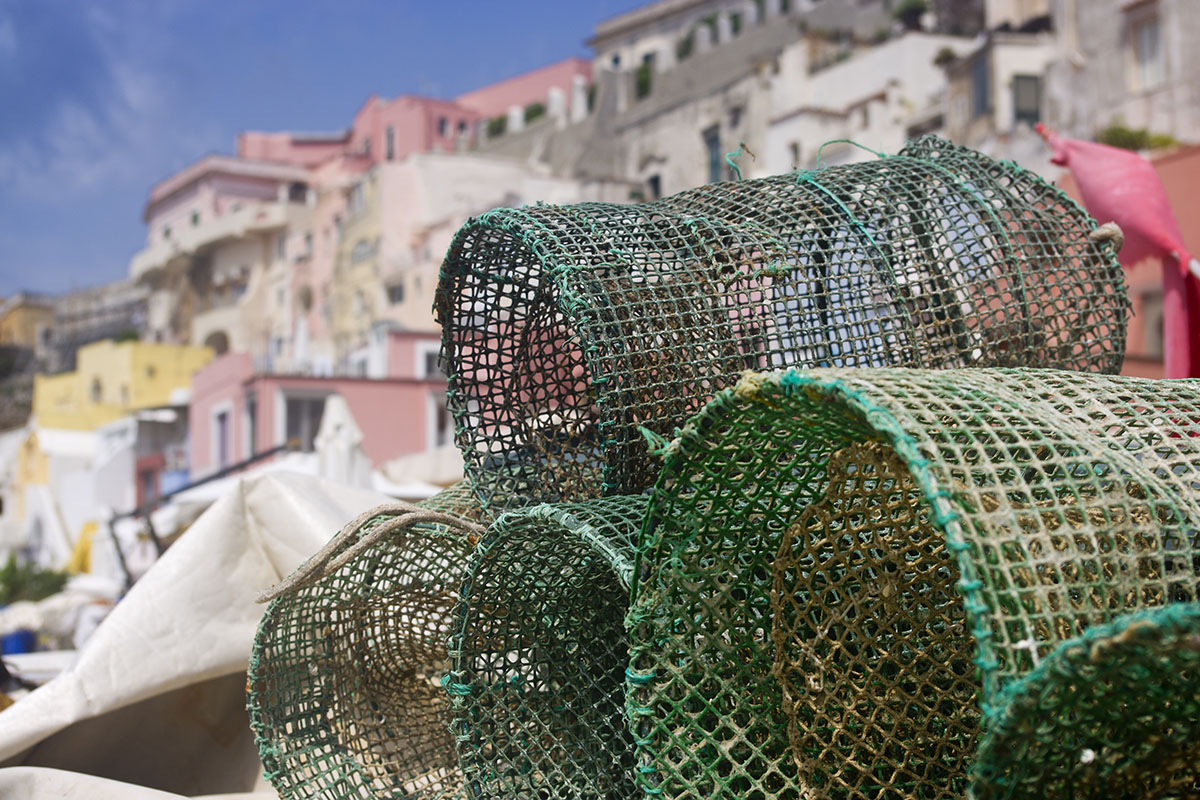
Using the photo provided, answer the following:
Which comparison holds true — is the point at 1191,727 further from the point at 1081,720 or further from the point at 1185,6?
the point at 1185,6

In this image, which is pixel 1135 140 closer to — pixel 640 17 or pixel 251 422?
pixel 251 422

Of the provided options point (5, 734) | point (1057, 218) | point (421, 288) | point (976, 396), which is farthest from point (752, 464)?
point (421, 288)

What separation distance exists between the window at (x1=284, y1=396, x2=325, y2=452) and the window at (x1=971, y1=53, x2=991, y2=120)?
12442 millimetres

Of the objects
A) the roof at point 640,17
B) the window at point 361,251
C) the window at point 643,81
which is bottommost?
the window at point 361,251

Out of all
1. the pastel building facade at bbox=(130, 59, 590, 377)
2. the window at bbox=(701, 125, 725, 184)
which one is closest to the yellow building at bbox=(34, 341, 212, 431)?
the pastel building facade at bbox=(130, 59, 590, 377)

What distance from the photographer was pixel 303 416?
2120 centimetres

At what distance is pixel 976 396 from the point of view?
7.14 feet

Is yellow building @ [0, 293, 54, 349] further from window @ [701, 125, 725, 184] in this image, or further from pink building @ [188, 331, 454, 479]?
window @ [701, 125, 725, 184]

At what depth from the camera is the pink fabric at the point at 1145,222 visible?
14.5 ft

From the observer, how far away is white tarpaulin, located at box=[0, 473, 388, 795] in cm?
356

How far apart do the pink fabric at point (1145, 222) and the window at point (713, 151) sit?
2583 cm

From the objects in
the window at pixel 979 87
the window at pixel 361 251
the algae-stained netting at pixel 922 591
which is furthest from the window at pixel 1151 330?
the window at pixel 361 251

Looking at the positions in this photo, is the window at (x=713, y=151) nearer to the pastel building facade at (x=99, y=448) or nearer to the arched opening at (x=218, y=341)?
the pastel building facade at (x=99, y=448)

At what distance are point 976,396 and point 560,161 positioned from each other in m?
36.2
